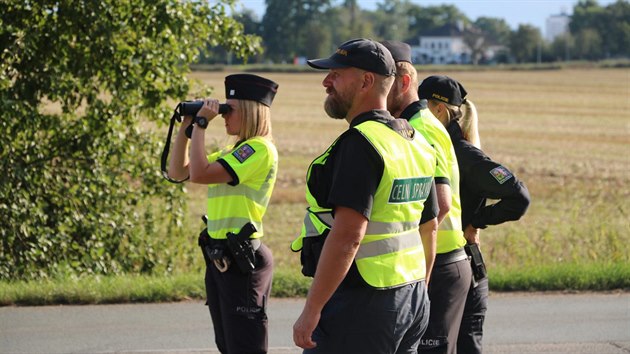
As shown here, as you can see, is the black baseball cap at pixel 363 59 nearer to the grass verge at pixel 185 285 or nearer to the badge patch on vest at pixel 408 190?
the badge patch on vest at pixel 408 190

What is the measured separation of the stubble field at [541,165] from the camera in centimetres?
1196

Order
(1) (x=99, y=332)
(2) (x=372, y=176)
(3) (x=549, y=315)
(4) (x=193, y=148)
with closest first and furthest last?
(2) (x=372, y=176) < (4) (x=193, y=148) < (1) (x=99, y=332) < (3) (x=549, y=315)

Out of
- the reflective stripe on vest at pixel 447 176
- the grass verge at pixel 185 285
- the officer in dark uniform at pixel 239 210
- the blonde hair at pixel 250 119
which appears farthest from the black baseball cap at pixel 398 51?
the grass verge at pixel 185 285

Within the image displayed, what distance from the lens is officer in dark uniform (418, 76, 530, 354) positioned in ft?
17.6

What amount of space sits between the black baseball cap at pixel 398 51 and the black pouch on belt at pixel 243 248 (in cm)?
121

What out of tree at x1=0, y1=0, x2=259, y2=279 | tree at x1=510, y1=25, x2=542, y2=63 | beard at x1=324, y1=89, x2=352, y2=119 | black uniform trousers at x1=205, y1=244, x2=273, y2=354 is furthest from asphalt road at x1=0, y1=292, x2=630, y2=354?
tree at x1=510, y1=25, x2=542, y2=63

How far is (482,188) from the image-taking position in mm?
5441

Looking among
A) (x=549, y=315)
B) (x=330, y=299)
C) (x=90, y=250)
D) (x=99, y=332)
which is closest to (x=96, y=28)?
(x=90, y=250)

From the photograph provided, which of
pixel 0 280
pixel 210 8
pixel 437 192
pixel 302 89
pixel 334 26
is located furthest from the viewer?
pixel 334 26

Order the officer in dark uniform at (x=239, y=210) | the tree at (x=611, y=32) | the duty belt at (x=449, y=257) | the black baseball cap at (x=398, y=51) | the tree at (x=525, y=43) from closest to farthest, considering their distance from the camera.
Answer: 1. the black baseball cap at (x=398, y=51)
2. the duty belt at (x=449, y=257)
3. the officer in dark uniform at (x=239, y=210)
4. the tree at (x=611, y=32)
5. the tree at (x=525, y=43)

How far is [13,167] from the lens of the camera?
32.4ft

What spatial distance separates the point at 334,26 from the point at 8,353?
172 metres

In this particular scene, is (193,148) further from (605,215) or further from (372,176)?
(605,215)

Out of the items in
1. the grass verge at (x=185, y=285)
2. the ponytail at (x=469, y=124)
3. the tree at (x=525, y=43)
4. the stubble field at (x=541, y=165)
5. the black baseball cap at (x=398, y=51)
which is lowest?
the tree at (x=525, y=43)
